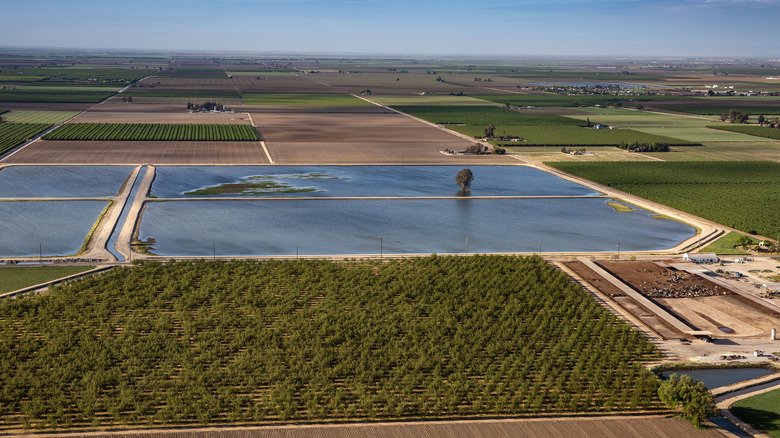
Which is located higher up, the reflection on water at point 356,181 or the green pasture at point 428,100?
the green pasture at point 428,100

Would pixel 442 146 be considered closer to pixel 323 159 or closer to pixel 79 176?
pixel 323 159

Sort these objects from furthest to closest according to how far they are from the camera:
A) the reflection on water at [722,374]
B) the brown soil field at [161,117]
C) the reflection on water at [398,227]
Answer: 1. the brown soil field at [161,117]
2. the reflection on water at [398,227]
3. the reflection on water at [722,374]

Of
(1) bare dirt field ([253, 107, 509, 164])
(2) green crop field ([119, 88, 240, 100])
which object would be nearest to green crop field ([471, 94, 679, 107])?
(1) bare dirt field ([253, 107, 509, 164])

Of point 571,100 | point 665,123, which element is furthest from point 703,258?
point 571,100

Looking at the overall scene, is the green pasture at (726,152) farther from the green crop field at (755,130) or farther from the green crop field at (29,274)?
the green crop field at (29,274)

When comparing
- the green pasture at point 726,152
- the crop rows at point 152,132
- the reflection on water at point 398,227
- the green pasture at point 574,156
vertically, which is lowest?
the reflection on water at point 398,227

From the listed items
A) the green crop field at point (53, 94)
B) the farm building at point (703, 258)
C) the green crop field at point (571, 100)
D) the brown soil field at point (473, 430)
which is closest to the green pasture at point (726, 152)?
the farm building at point (703, 258)

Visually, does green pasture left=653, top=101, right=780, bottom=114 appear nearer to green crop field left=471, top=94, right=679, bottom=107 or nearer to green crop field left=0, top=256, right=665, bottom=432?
green crop field left=471, top=94, right=679, bottom=107

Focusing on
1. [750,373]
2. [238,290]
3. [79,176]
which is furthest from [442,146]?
[750,373]
